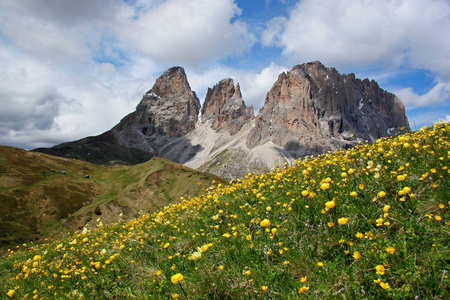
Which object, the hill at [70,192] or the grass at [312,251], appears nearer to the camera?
the grass at [312,251]

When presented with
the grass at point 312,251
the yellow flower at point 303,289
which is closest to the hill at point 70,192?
the grass at point 312,251

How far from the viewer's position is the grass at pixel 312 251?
Answer: 10.7 ft

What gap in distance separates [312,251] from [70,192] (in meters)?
148

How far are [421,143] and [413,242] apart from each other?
16.0 feet

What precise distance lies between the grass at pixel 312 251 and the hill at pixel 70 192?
75265 millimetres

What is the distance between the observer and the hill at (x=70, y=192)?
9256cm

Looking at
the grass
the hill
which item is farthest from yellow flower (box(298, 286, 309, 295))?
the hill

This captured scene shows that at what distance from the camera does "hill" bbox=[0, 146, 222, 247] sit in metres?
92.6

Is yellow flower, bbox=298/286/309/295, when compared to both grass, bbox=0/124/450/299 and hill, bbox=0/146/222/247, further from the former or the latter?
hill, bbox=0/146/222/247

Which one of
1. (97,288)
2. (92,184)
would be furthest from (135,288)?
(92,184)

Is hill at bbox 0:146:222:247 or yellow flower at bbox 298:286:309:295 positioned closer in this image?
yellow flower at bbox 298:286:309:295

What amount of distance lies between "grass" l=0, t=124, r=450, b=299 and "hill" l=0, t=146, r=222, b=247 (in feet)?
247

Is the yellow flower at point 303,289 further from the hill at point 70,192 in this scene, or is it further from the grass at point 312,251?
the hill at point 70,192

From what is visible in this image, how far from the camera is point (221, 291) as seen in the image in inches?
154
